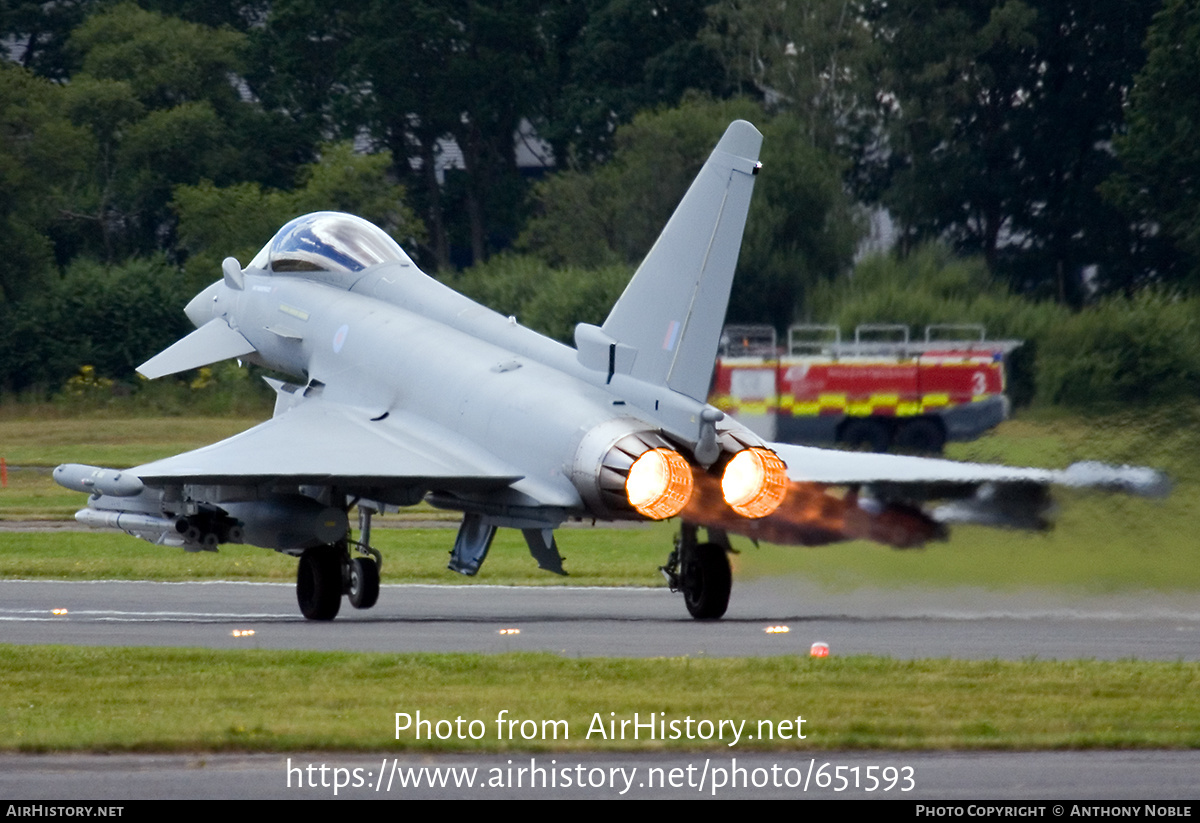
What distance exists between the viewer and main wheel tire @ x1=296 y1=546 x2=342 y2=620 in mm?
18359

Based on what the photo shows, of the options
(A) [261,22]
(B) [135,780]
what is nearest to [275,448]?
(B) [135,780]

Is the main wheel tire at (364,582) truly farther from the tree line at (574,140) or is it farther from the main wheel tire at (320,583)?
the tree line at (574,140)

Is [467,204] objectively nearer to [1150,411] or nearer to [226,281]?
[226,281]

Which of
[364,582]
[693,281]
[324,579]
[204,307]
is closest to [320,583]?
[324,579]

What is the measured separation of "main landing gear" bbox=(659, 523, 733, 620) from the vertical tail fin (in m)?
1.55

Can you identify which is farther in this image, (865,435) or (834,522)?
(865,435)

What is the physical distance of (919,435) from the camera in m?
37.1

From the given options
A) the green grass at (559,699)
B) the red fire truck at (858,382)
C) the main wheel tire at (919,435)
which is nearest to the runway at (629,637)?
the green grass at (559,699)

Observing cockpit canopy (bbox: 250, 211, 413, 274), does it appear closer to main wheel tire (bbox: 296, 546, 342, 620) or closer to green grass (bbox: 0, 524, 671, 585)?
main wheel tire (bbox: 296, 546, 342, 620)

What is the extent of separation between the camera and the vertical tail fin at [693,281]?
16.5 m

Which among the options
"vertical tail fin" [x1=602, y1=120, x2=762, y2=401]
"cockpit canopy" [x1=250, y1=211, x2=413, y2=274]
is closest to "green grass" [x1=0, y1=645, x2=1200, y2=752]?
"vertical tail fin" [x1=602, y1=120, x2=762, y2=401]

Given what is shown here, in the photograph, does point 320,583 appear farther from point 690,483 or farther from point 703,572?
point 690,483

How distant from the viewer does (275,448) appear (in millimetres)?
18703

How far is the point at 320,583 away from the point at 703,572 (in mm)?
3712
